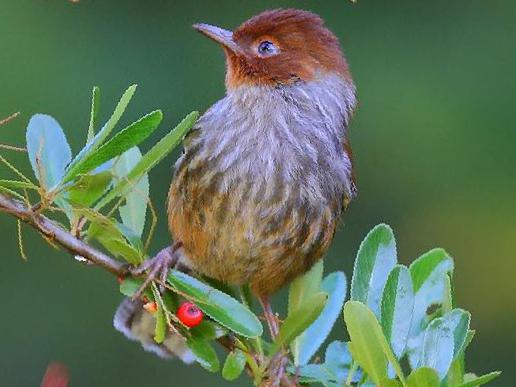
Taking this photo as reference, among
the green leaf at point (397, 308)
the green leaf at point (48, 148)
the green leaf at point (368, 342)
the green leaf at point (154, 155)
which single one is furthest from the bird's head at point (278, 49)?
the green leaf at point (368, 342)

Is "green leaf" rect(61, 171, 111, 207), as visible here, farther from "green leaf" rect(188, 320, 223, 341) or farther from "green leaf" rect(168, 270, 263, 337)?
"green leaf" rect(188, 320, 223, 341)

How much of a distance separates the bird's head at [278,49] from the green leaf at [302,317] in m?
1.12

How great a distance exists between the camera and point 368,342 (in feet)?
8.31

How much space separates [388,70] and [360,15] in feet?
1.50

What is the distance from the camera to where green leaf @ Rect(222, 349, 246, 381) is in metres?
2.82

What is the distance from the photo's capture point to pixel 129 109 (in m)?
6.11

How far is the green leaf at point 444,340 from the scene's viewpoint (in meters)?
2.56

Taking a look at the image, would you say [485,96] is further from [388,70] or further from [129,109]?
[129,109]

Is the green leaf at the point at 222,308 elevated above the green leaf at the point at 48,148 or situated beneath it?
situated beneath

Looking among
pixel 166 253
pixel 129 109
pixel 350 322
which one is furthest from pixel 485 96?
pixel 350 322

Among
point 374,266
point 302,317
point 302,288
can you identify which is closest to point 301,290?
point 302,288

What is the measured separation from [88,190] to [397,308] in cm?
65

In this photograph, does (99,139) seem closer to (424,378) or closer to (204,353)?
(204,353)

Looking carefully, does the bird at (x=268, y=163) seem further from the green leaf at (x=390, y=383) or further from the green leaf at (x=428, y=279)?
the green leaf at (x=390, y=383)
